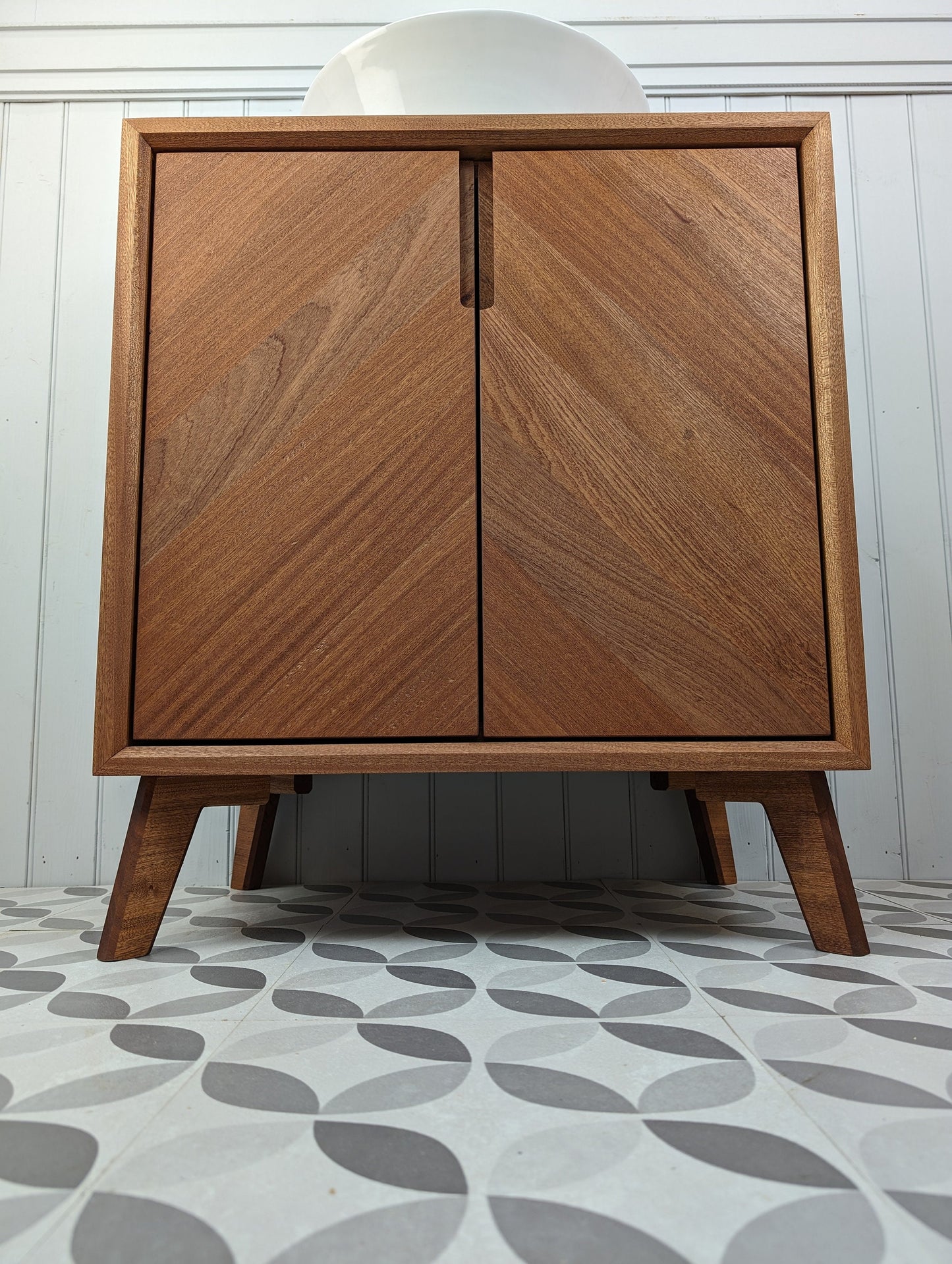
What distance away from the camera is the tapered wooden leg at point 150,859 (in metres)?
0.60

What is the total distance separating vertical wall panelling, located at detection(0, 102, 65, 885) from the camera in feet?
3.16

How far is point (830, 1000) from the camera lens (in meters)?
0.49

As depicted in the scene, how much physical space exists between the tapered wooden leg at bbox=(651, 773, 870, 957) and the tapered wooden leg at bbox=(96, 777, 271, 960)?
45cm

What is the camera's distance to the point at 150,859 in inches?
23.7

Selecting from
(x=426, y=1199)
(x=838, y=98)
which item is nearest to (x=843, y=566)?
(x=426, y=1199)

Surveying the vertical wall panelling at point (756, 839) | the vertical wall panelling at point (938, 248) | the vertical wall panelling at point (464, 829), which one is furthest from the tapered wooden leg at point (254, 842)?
the vertical wall panelling at point (938, 248)

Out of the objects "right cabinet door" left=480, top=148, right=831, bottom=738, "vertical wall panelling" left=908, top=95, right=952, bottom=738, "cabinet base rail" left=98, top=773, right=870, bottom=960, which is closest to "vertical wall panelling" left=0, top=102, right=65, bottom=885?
"cabinet base rail" left=98, top=773, right=870, bottom=960

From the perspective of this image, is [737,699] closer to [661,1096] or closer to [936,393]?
[661,1096]

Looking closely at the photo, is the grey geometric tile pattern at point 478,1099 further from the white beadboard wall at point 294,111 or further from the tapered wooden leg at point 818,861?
the white beadboard wall at point 294,111

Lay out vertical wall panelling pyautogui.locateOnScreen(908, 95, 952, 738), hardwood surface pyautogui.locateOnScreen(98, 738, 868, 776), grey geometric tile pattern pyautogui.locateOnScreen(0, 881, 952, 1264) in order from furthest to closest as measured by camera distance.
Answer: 1. vertical wall panelling pyautogui.locateOnScreen(908, 95, 952, 738)
2. hardwood surface pyautogui.locateOnScreen(98, 738, 868, 776)
3. grey geometric tile pattern pyautogui.locateOnScreen(0, 881, 952, 1264)

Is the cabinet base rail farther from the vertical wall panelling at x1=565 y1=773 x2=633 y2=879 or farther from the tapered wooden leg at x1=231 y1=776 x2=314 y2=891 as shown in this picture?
the vertical wall panelling at x1=565 y1=773 x2=633 y2=879

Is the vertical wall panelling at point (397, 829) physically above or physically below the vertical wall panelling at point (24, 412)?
below

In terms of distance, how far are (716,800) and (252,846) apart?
0.52 meters

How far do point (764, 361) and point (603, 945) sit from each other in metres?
0.49
